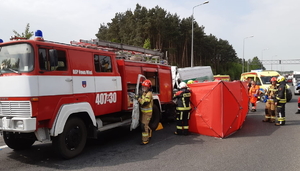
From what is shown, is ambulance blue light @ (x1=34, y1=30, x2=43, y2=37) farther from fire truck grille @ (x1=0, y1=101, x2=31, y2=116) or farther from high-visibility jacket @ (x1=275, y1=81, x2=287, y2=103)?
high-visibility jacket @ (x1=275, y1=81, x2=287, y2=103)

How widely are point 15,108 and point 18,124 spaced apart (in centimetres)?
30

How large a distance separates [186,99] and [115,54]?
2.60 meters

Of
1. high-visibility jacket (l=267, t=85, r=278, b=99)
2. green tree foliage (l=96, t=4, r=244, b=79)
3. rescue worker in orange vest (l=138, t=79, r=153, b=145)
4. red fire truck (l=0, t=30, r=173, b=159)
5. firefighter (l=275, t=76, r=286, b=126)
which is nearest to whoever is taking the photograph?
red fire truck (l=0, t=30, r=173, b=159)

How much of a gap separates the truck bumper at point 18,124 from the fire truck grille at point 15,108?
0.10 meters

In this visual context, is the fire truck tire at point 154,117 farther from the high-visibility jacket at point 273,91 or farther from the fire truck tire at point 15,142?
the high-visibility jacket at point 273,91

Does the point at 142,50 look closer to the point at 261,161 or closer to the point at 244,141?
the point at 244,141

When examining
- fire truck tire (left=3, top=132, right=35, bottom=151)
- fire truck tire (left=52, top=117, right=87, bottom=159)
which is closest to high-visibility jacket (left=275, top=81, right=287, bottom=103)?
fire truck tire (left=52, top=117, right=87, bottom=159)

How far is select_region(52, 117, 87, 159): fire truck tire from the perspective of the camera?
15.5 feet

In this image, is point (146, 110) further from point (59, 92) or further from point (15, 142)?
point (15, 142)

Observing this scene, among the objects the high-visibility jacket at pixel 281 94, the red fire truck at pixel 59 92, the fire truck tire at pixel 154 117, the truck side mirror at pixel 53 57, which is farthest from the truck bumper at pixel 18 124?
the high-visibility jacket at pixel 281 94

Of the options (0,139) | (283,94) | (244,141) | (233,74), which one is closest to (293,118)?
(283,94)

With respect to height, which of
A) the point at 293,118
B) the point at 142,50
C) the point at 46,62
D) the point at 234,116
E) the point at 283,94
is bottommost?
the point at 293,118

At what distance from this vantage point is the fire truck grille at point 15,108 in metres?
4.22

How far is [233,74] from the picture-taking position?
221ft
